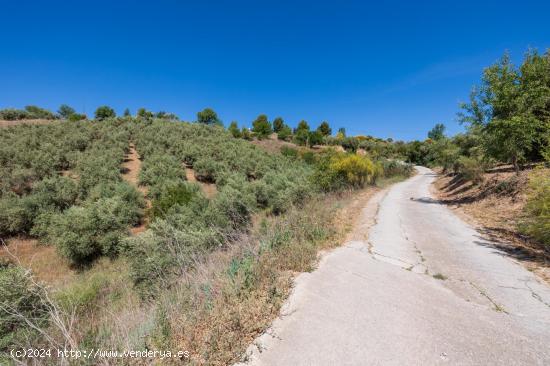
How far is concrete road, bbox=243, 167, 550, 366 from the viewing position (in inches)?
109

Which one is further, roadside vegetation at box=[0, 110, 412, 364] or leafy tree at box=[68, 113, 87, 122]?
leafy tree at box=[68, 113, 87, 122]

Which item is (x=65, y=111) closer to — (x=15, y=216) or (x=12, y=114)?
(x=12, y=114)

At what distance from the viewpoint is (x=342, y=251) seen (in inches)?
238

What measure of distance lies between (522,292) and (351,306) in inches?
128

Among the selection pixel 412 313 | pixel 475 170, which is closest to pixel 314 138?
pixel 475 170

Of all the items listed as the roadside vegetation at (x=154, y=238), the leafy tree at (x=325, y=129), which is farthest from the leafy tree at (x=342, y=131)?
the roadside vegetation at (x=154, y=238)

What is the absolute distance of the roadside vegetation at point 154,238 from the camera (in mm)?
3273

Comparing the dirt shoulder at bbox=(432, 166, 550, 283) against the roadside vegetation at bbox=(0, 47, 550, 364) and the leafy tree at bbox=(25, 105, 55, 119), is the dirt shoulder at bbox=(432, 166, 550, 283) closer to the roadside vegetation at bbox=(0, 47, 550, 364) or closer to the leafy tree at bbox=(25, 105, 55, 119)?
the roadside vegetation at bbox=(0, 47, 550, 364)

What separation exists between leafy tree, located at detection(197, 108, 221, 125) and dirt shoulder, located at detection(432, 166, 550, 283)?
55.8 m

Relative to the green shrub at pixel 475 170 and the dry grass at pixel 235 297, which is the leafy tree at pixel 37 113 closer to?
the dry grass at pixel 235 297

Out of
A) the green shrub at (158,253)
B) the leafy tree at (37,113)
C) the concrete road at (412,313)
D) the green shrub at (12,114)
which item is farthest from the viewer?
the leafy tree at (37,113)

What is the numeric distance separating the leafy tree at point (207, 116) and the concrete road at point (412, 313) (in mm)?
59791

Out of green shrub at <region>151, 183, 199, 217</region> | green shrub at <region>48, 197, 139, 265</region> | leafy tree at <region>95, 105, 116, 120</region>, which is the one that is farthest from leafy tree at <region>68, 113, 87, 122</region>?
green shrub at <region>48, 197, 139, 265</region>

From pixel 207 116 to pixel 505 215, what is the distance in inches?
2347
